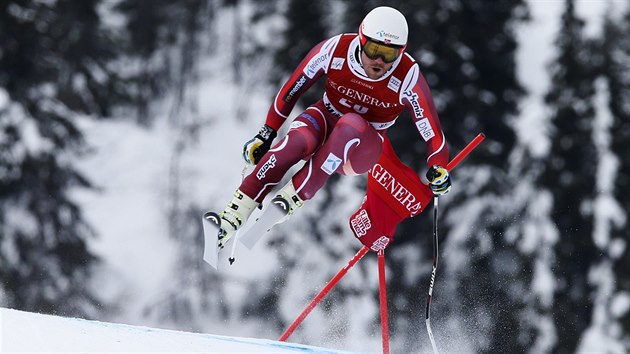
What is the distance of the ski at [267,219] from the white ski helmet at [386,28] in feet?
3.47

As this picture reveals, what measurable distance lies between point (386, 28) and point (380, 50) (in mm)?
133

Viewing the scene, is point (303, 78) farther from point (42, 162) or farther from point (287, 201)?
point (42, 162)

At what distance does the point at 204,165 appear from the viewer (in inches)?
1019

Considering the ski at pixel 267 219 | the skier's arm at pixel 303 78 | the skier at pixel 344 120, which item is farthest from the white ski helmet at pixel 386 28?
the ski at pixel 267 219

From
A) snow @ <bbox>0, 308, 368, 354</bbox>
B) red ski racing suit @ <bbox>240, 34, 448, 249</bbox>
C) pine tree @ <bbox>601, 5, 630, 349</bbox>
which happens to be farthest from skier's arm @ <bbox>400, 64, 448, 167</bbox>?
pine tree @ <bbox>601, 5, 630, 349</bbox>

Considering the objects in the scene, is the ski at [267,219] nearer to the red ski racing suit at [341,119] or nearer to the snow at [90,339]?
the red ski racing suit at [341,119]

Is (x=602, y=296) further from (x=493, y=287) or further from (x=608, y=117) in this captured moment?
(x=608, y=117)

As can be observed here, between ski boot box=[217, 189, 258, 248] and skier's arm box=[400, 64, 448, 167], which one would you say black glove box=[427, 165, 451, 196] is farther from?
ski boot box=[217, 189, 258, 248]

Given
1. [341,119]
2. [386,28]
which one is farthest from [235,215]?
[386,28]

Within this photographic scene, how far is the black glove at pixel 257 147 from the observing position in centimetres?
605

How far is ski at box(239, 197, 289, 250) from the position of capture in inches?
220

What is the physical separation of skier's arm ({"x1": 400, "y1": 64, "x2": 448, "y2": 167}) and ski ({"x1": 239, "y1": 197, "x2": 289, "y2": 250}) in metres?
0.93

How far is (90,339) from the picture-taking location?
4.58 m

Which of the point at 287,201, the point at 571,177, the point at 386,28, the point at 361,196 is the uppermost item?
the point at 386,28
